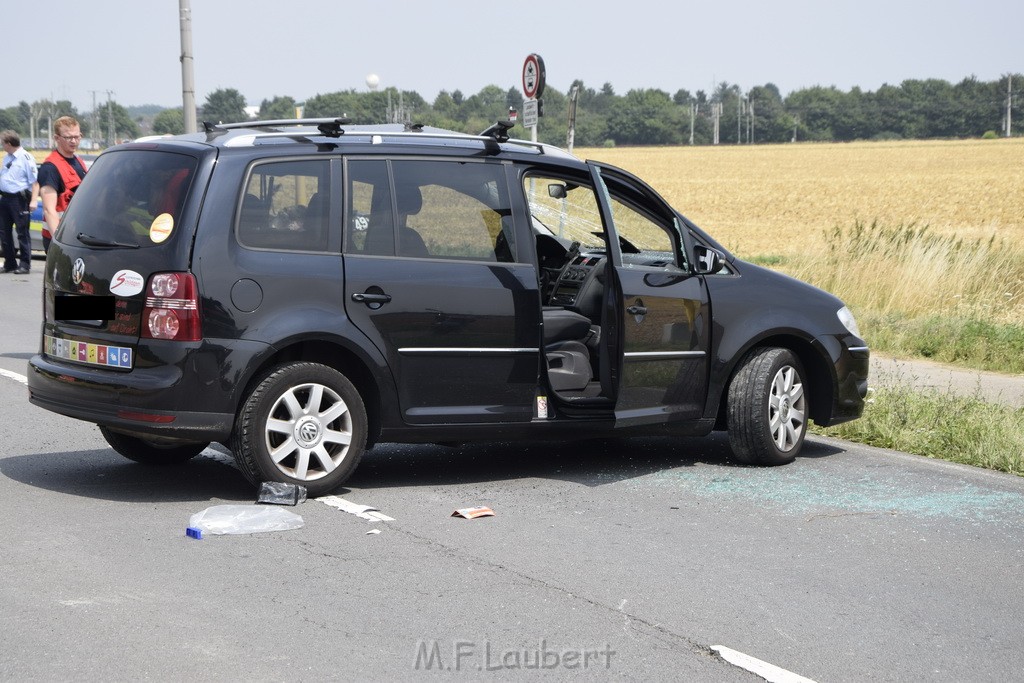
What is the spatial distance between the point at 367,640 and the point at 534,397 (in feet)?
9.07

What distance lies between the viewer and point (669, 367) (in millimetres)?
7570

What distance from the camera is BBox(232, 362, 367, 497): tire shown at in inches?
254

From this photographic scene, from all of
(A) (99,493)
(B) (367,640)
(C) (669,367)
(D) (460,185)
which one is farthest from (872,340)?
→ (B) (367,640)

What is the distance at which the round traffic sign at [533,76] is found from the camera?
16109mm

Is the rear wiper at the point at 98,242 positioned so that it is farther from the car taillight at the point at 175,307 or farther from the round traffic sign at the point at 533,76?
the round traffic sign at the point at 533,76

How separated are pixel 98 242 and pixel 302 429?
1399 mm

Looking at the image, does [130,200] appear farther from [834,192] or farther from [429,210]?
[834,192]

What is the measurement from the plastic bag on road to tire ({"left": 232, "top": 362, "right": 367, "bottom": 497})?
24 cm

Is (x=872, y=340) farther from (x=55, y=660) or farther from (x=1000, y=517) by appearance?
(x=55, y=660)

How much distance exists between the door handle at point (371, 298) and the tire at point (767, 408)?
2.32m

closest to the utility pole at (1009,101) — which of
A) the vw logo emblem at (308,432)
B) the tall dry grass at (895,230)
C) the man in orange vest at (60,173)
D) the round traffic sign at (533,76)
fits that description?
the tall dry grass at (895,230)

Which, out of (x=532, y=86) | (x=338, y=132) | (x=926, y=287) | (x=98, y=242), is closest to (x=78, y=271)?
(x=98, y=242)

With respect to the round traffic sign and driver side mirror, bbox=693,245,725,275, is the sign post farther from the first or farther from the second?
driver side mirror, bbox=693,245,725,275

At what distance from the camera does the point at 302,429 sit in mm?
6598
